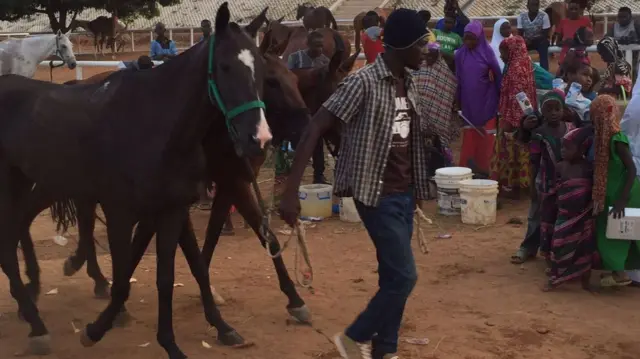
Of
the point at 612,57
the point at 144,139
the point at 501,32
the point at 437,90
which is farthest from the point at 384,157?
the point at 501,32

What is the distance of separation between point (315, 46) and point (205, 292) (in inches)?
161

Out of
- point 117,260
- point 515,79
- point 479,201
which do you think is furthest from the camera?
point 515,79

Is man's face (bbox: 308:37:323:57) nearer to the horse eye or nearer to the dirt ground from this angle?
the dirt ground

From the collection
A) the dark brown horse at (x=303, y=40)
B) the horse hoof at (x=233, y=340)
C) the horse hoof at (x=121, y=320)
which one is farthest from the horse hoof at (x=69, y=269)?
the dark brown horse at (x=303, y=40)

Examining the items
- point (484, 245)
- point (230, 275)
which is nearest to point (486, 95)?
point (484, 245)

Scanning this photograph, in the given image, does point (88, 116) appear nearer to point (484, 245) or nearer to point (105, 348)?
point (105, 348)

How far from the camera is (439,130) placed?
29.2 feet

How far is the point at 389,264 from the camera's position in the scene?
162 inches

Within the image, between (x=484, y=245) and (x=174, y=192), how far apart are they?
3935 millimetres

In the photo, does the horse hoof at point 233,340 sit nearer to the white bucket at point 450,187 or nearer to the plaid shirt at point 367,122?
the plaid shirt at point 367,122

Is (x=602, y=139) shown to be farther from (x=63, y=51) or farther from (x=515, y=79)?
(x=63, y=51)

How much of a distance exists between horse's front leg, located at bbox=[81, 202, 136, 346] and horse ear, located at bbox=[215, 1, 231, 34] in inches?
47.5

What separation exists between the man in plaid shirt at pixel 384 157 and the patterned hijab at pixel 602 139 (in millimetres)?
2076

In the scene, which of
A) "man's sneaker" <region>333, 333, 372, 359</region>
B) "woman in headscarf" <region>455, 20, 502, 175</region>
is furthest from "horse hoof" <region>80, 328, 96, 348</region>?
"woman in headscarf" <region>455, 20, 502, 175</region>
